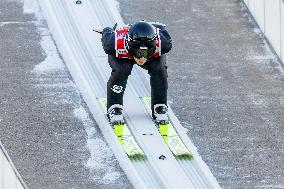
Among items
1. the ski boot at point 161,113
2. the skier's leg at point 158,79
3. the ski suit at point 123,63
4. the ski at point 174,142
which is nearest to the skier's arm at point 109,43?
the ski suit at point 123,63

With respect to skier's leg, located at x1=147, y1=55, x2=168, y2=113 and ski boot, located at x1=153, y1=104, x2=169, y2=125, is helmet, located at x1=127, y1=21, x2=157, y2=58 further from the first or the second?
ski boot, located at x1=153, y1=104, x2=169, y2=125

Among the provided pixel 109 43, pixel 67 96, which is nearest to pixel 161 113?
pixel 109 43

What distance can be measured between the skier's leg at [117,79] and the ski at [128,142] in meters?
0.31

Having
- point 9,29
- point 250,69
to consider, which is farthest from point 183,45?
point 9,29

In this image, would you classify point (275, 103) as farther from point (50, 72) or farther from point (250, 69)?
point (50, 72)

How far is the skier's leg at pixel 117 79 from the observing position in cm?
1634

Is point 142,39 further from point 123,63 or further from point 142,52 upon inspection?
point 123,63

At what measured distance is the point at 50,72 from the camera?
1773cm

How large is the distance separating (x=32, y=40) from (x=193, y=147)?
348cm

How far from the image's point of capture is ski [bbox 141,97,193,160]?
15984 mm

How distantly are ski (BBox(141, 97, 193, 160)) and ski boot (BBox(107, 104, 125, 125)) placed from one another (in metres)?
0.48

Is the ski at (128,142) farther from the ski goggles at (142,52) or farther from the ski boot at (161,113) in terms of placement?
the ski goggles at (142,52)

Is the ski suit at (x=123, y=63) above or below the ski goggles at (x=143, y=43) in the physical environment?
below

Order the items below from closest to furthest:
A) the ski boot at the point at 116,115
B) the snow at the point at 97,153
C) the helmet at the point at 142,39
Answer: the snow at the point at 97,153 → the helmet at the point at 142,39 → the ski boot at the point at 116,115
